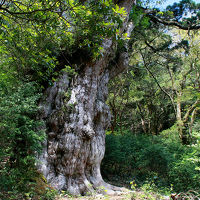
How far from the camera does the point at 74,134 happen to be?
4902 millimetres

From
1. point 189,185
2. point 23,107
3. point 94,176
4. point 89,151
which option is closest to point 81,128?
point 89,151

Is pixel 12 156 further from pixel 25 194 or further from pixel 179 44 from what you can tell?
pixel 179 44

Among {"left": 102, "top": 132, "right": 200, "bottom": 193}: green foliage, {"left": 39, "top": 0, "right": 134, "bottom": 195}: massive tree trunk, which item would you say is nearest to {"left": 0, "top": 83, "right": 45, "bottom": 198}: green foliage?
{"left": 39, "top": 0, "right": 134, "bottom": 195}: massive tree trunk

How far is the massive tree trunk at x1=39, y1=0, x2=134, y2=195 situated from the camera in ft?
15.1

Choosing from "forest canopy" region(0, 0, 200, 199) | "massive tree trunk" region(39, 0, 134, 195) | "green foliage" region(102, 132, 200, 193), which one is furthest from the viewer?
"green foliage" region(102, 132, 200, 193)

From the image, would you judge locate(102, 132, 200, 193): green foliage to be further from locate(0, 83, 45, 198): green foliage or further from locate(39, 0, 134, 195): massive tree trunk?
locate(0, 83, 45, 198): green foliage

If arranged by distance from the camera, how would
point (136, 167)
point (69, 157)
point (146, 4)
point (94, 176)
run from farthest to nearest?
point (146, 4), point (136, 167), point (94, 176), point (69, 157)

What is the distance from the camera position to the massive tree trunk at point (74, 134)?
15.1ft

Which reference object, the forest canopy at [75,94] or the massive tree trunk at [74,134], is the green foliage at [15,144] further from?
the massive tree trunk at [74,134]

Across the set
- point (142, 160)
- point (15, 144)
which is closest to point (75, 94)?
point (15, 144)

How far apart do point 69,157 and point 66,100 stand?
1.69 meters

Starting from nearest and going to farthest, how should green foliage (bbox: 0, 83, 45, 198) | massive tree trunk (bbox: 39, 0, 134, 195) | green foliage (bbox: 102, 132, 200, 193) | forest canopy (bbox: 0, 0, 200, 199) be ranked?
green foliage (bbox: 0, 83, 45, 198) < forest canopy (bbox: 0, 0, 200, 199) < massive tree trunk (bbox: 39, 0, 134, 195) < green foliage (bbox: 102, 132, 200, 193)

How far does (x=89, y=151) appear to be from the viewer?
5.34 m

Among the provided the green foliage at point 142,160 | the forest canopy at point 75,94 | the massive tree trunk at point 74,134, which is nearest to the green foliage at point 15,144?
the forest canopy at point 75,94
